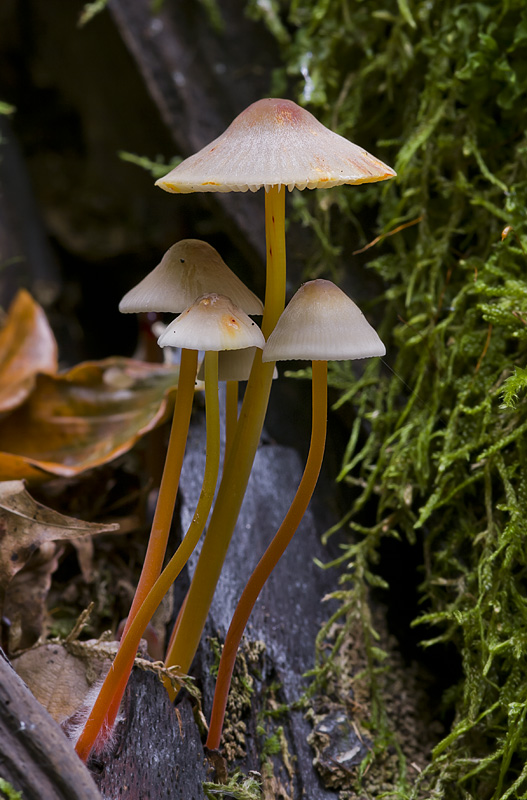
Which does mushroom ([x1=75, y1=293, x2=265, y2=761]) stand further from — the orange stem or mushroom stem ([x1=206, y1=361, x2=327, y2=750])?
mushroom stem ([x1=206, y1=361, x2=327, y2=750])

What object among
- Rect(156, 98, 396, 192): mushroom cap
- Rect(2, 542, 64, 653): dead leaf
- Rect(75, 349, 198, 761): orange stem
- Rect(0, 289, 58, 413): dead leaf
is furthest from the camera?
Rect(0, 289, 58, 413): dead leaf

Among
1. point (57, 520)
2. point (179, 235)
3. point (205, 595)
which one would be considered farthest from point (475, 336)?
point (179, 235)

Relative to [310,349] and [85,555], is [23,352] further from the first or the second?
[310,349]

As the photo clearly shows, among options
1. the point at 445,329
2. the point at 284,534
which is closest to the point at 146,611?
the point at 284,534

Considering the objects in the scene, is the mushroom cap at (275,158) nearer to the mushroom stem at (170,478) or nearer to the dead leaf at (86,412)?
the mushroom stem at (170,478)

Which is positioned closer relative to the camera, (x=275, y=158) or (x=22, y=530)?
(x=275, y=158)

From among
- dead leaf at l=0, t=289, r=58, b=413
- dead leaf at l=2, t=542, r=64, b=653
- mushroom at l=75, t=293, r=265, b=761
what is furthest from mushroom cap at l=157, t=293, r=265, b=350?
dead leaf at l=0, t=289, r=58, b=413
